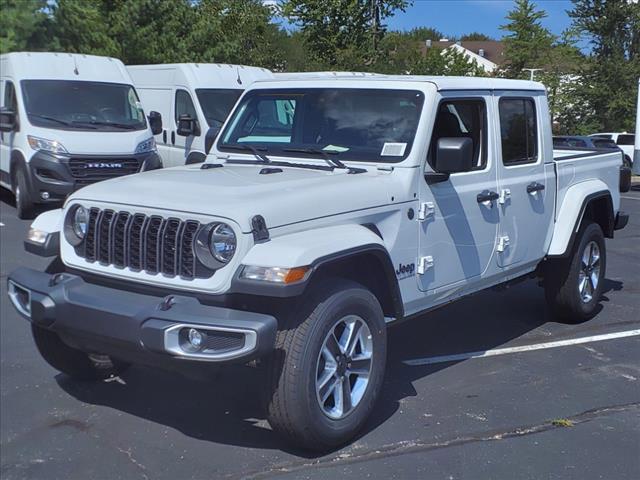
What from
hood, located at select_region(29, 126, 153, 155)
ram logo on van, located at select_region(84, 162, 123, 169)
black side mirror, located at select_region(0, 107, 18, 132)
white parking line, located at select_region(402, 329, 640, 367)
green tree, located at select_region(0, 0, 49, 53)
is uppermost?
green tree, located at select_region(0, 0, 49, 53)

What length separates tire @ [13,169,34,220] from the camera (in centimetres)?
1195

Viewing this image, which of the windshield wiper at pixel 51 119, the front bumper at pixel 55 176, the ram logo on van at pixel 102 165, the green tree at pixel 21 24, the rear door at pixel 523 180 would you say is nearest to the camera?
the rear door at pixel 523 180

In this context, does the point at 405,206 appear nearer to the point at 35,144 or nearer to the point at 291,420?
the point at 291,420

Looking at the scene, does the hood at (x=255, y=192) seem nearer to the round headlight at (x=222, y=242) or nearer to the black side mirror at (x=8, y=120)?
the round headlight at (x=222, y=242)

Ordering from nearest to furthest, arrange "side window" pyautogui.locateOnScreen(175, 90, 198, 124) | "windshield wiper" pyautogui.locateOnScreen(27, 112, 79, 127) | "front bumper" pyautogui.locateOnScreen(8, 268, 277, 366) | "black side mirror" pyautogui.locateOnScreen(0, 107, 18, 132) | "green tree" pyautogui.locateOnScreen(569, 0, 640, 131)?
1. "front bumper" pyautogui.locateOnScreen(8, 268, 277, 366)
2. "windshield wiper" pyautogui.locateOnScreen(27, 112, 79, 127)
3. "black side mirror" pyautogui.locateOnScreen(0, 107, 18, 132)
4. "side window" pyautogui.locateOnScreen(175, 90, 198, 124)
5. "green tree" pyautogui.locateOnScreen(569, 0, 640, 131)

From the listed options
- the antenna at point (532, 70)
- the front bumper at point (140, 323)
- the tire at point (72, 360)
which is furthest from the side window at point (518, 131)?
the antenna at point (532, 70)

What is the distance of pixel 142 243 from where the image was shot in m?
4.18

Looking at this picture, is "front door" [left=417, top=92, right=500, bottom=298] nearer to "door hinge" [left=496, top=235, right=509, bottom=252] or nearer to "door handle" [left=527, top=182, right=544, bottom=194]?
"door hinge" [left=496, top=235, right=509, bottom=252]

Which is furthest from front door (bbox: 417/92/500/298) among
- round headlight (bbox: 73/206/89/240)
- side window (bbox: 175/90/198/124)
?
side window (bbox: 175/90/198/124)

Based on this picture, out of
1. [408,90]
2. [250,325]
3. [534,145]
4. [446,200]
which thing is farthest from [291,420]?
[534,145]

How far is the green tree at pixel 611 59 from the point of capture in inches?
1271

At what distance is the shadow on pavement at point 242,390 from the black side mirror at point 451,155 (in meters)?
1.44

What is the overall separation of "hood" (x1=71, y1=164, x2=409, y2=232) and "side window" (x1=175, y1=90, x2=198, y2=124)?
871 cm

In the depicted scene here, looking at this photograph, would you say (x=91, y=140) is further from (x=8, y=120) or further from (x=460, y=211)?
(x=460, y=211)
